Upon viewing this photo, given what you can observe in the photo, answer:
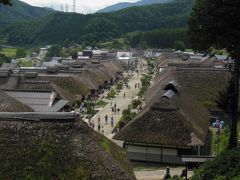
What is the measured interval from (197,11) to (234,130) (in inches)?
294

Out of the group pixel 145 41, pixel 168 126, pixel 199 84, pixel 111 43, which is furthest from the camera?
pixel 111 43

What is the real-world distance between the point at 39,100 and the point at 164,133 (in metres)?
13.5

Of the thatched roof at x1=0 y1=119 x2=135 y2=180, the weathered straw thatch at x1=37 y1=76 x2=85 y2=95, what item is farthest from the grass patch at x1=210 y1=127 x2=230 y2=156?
the weathered straw thatch at x1=37 y1=76 x2=85 y2=95

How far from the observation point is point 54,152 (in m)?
16.2

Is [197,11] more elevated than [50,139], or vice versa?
[197,11]

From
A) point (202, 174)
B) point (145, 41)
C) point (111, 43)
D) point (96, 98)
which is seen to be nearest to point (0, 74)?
point (96, 98)

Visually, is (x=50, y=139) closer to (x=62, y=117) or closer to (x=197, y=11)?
(x=62, y=117)

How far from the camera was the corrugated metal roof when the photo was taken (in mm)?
36531

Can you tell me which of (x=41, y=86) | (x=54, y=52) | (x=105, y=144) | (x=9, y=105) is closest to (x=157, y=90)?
(x=41, y=86)

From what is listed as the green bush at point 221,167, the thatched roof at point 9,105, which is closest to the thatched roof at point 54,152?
the green bush at point 221,167

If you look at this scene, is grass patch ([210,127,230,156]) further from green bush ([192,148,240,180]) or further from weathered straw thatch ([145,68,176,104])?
green bush ([192,148,240,180])

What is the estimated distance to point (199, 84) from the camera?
4528 cm

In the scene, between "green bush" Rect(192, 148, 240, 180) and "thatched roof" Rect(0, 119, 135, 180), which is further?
"green bush" Rect(192, 148, 240, 180)

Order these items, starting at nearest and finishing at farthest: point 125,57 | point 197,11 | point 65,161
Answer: point 65,161, point 197,11, point 125,57
